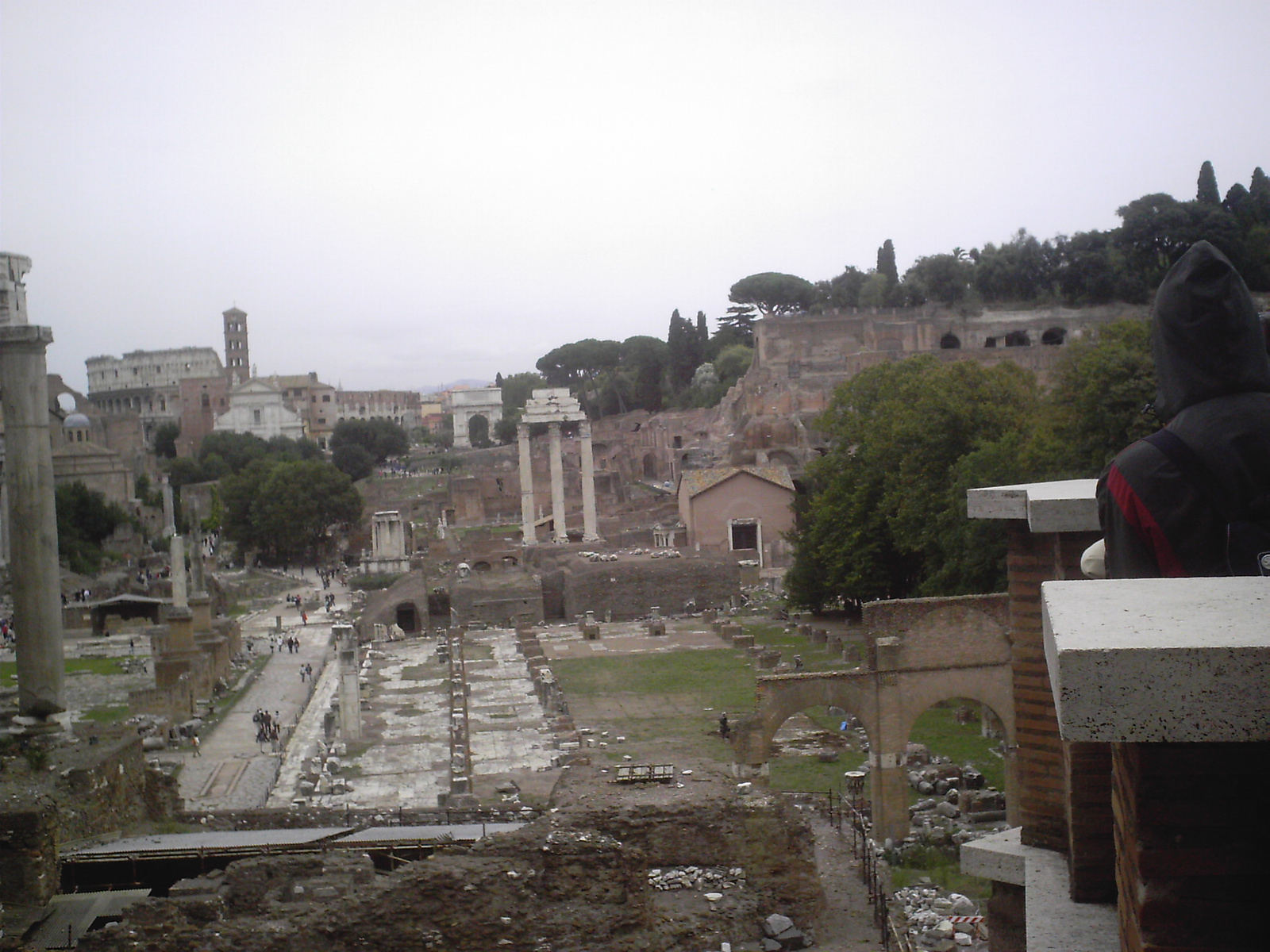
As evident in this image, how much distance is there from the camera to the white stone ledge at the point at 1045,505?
13.5ft

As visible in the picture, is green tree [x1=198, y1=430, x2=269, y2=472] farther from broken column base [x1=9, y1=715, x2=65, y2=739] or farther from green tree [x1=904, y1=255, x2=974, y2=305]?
broken column base [x1=9, y1=715, x2=65, y2=739]

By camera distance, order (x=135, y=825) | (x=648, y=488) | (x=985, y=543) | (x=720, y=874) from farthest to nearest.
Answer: (x=648, y=488) < (x=985, y=543) < (x=135, y=825) < (x=720, y=874)

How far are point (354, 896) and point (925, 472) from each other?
19.0 meters

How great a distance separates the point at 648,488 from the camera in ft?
209

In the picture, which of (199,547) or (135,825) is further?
(199,547)

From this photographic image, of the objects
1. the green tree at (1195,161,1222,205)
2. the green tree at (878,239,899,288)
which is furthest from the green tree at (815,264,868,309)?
the green tree at (1195,161,1222,205)

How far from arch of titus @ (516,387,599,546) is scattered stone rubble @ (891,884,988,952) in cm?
3501

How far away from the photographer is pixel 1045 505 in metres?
4.18

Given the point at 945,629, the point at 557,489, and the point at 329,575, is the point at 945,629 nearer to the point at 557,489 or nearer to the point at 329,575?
the point at 557,489

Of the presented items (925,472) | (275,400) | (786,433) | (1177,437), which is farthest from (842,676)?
(275,400)

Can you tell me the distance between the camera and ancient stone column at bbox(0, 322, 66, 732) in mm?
14484

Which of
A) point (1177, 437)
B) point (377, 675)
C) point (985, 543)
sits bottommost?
point (377, 675)

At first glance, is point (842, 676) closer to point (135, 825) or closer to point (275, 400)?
point (135, 825)

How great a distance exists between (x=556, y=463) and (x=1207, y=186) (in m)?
33.3
